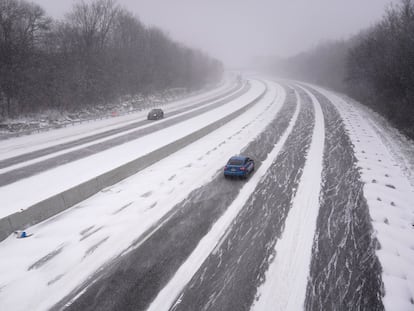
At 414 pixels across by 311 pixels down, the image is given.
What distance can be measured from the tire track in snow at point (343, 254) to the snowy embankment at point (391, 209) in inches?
11.9

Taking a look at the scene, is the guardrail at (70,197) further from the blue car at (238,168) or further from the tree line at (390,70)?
the tree line at (390,70)

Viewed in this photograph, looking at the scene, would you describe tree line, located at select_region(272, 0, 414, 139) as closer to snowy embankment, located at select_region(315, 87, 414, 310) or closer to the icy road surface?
snowy embankment, located at select_region(315, 87, 414, 310)

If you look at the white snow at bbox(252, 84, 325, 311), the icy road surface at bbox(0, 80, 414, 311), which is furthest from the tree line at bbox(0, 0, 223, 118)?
the white snow at bbox(252, 84, 325, 311)

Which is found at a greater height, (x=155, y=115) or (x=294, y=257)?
(x=155, y=115)

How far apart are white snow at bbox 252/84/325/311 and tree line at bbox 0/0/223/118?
32.7m

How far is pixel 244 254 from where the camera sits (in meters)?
8.96

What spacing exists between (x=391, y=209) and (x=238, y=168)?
7.82 metres

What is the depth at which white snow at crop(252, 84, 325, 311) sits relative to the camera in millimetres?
7047

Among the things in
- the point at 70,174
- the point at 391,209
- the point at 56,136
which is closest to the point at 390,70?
the point at 391,209

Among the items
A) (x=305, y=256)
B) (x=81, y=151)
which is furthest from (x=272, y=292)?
(x=81, y=151)

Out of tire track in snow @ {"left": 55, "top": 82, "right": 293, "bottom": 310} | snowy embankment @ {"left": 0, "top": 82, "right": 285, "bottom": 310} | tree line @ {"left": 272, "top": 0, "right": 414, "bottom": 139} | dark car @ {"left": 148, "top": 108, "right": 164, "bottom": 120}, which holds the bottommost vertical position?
tire track in snow @ {"left": 55, "top": 82, "right": 293, "bottom": 310}

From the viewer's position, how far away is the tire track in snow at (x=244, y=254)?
712 cm

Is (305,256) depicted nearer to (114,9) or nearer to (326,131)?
(326,131)

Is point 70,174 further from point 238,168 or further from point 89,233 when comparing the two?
point 238,168
